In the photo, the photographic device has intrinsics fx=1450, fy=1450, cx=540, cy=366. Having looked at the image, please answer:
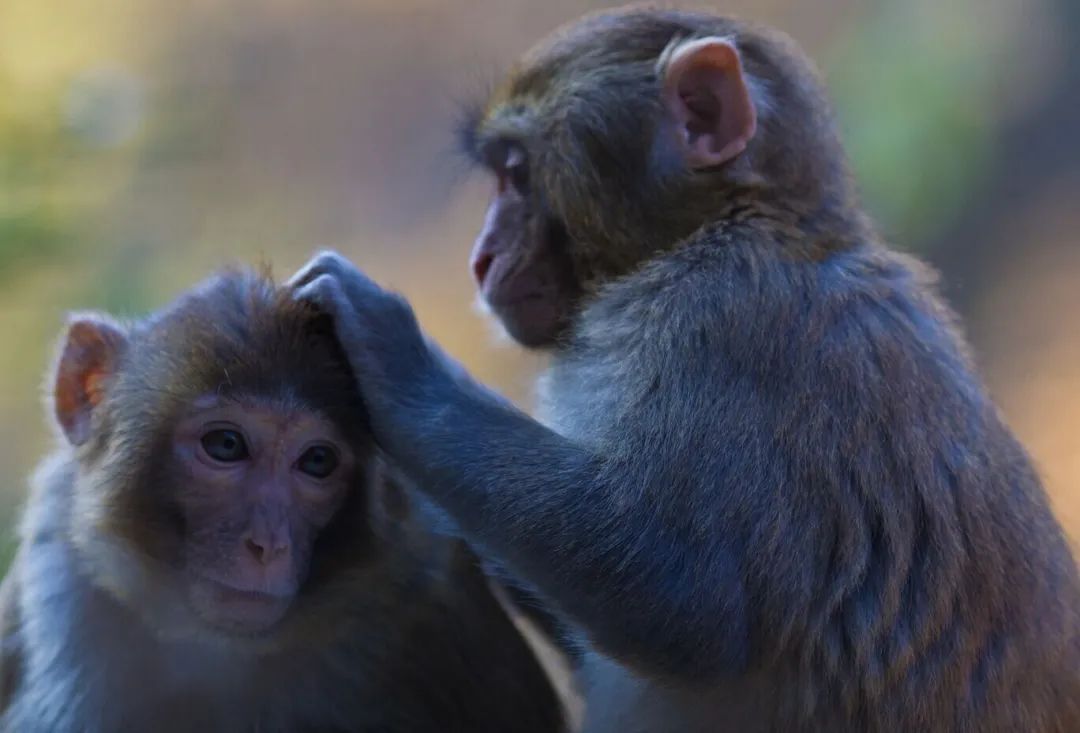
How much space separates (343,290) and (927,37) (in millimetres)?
3609

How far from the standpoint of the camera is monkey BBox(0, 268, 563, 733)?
232 cm

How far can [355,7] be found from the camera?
564 cm

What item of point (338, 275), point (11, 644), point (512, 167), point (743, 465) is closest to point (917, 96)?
point (512, 167)

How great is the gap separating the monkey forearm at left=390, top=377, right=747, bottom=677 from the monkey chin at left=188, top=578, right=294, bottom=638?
0.32 meters

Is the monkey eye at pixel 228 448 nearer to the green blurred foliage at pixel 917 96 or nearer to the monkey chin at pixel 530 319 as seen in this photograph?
the monkey chin at pixel 530 319

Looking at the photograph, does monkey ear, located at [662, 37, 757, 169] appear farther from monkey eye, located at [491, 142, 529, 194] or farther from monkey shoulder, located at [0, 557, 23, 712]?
monkey shoulder, located at [0, 557, 23, 712]

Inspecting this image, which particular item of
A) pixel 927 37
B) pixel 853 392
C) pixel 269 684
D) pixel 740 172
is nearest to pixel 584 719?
pixel 269 684

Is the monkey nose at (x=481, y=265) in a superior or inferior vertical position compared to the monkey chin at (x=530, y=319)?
superior

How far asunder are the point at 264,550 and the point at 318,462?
0.21 m

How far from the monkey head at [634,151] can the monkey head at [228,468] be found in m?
0.58

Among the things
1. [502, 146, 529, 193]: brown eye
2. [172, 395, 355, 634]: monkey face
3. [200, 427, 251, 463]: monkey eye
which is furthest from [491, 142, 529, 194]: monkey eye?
[200, 427, 251, 463]: monkey eye

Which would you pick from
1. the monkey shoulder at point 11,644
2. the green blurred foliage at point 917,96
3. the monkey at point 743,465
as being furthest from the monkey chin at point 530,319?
the green blurred foliage at point 917,96

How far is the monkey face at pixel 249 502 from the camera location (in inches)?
88.4

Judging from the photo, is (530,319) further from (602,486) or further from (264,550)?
(264,550)
